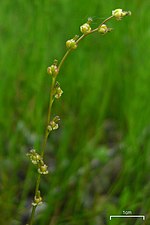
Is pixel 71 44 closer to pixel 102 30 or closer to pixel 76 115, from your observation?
pixel 102 30

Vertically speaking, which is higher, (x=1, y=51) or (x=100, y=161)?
(x=1, y=51)

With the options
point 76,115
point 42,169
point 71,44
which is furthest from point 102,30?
point 76,115

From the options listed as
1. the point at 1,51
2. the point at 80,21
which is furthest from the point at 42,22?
the point at 1,51

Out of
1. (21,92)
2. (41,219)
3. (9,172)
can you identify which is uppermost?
(21,92)

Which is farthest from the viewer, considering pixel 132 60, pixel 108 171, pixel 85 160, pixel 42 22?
pixel 132 60

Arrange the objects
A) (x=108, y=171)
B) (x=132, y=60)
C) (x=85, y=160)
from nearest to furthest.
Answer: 1. (x=85, y=160)
2. (x=108, y=171)
3. (x=132, y=60)

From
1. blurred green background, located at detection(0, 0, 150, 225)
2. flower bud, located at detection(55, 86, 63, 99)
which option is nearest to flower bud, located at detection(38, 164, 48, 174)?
flower bud, located at detection(55, 86, 63, 99)

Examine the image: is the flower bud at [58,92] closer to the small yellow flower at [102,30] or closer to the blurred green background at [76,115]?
the small yellow flower at [102,30]

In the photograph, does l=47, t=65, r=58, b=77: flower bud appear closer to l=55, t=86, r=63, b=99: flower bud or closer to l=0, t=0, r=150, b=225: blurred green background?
l=55, t=86, r=63, b=99: flower bud

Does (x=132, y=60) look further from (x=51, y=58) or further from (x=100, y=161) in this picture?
(x=100, y=161)
